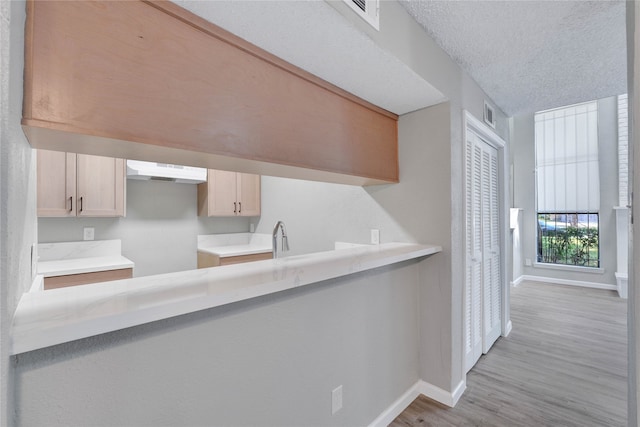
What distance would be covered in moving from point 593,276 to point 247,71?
22.0 feet

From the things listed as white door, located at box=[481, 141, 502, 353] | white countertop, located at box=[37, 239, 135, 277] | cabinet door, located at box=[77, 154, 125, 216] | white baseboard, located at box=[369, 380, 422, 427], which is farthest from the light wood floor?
cabinet door, located at box=[77, 154, 125, 216]

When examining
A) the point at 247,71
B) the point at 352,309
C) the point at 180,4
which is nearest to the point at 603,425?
the point at 352,309

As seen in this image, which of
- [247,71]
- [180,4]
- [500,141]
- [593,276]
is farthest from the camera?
[593,276]

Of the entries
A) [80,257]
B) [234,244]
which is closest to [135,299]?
[80,257]

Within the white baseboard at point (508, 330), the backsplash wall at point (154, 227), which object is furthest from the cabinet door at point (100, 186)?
the white baseboard at point (508, 330)

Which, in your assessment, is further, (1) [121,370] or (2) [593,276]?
(2) [593,276]

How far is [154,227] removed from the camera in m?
3.38

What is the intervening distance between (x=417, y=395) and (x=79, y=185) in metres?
3.28

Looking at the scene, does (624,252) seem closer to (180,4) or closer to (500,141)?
(500,141)

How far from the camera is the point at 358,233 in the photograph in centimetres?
257

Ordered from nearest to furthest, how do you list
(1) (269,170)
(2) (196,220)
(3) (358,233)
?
(1) (269,170) → (3) (358,233) → (2) (196,220)

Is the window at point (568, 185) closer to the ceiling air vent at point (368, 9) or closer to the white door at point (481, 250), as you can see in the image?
the white door at point (481, 250)

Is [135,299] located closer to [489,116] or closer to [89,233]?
[89,233]

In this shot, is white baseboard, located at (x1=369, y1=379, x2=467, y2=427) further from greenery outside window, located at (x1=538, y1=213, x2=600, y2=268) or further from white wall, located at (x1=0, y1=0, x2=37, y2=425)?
greenery outside window, located at (x1=538, y1=213, x2=600, y2=268)
